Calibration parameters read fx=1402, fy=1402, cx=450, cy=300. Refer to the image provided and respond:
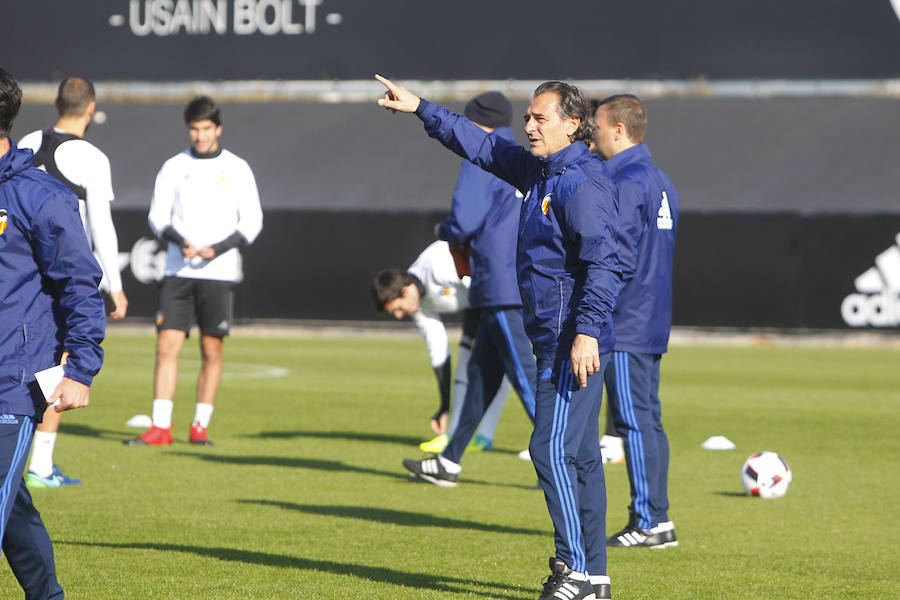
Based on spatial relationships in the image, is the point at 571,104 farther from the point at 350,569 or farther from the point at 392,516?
the point at 392,516

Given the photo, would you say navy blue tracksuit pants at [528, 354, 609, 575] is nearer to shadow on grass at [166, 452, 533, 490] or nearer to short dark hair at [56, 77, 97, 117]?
shadow on grass at [166, 452, 533, 490]

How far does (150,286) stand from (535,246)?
68.5 feet

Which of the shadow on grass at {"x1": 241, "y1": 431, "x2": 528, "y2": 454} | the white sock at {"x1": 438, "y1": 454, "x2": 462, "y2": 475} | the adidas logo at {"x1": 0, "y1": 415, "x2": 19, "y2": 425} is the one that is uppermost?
the adidas logo at {"x1": 0, "y1": 415, "x2": 19, "y2": 425}

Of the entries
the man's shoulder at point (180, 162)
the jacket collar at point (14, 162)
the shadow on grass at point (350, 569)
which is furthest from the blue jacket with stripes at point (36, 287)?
the man's shoulder at point (180, 162)

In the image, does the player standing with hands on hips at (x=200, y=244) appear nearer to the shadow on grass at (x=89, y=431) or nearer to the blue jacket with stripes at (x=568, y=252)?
the shadow on grass at (x=89, y=431)

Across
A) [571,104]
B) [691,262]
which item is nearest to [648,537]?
[571,104]

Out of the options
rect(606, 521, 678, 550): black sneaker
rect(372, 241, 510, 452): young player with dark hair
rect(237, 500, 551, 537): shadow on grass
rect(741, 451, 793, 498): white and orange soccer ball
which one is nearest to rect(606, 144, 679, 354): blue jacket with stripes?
rect(606, 521, 678, 550): black sneaker

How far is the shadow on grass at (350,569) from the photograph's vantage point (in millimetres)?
5852

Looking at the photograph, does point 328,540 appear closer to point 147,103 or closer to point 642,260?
point 642,260

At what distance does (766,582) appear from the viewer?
20.2 ft

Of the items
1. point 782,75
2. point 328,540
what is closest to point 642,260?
point 328,540

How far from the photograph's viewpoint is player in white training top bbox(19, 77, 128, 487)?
838cm

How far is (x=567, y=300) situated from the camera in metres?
5.46

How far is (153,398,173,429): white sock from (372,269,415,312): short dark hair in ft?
5.76
